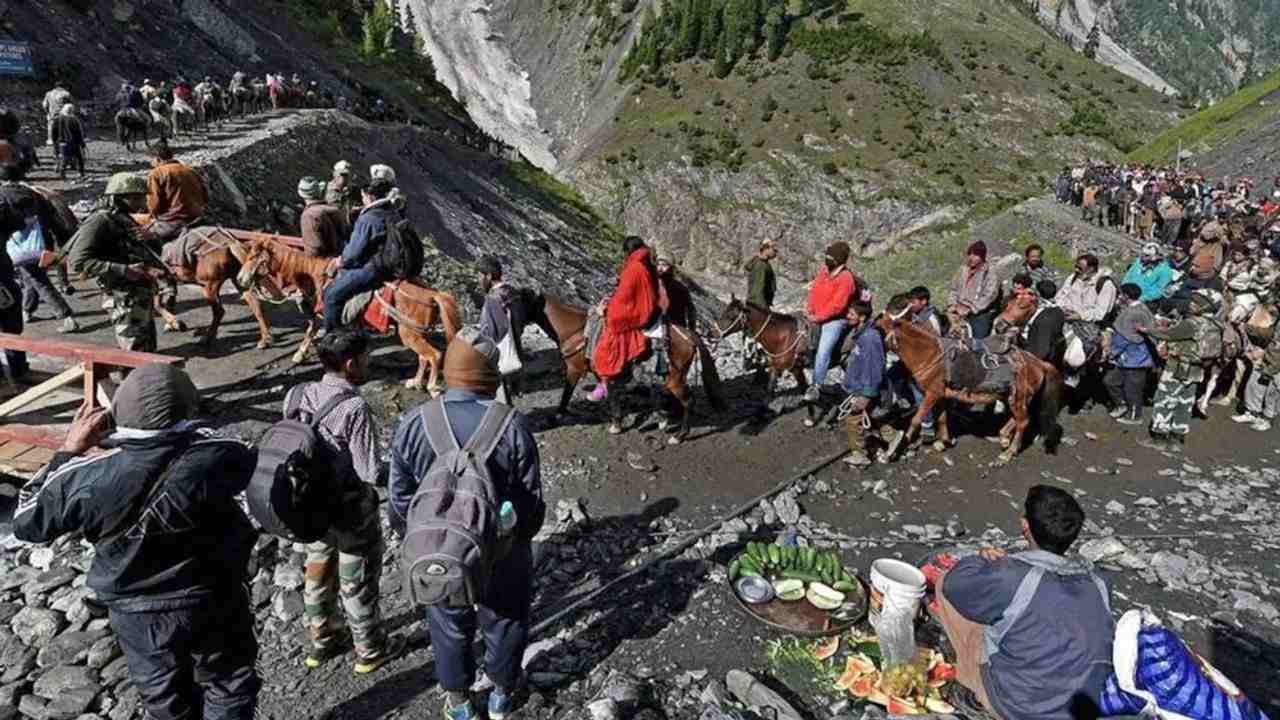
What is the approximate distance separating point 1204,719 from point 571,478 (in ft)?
19.9

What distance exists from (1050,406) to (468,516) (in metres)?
8.63

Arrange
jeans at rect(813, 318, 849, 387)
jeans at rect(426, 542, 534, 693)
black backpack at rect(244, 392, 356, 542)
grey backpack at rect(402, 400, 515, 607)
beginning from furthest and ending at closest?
jeans at rect(813, 318, 849, 387)
jeans at rect(426, 542, 534, 693)
black backpack at rect(244, 392, 356, 542)
grey backpack at rect(402, 400, 515, 607)

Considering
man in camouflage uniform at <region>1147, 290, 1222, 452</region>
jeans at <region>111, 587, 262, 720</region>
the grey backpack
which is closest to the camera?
jeans at <region>111, 587, 262, 720</region>

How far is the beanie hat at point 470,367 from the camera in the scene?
4.24 metres

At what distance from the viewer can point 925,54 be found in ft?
237

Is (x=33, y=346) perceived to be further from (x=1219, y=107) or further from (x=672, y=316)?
(x=1219, y=107)

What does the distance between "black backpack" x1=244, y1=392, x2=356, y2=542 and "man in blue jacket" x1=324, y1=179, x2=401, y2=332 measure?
15.0 ft

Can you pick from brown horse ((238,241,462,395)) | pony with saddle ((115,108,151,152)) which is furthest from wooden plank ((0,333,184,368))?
pony with saddle ((115,108,151,152))

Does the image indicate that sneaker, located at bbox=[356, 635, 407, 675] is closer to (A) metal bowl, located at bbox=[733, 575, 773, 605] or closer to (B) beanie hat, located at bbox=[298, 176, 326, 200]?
(A) metal bowl, located at bbox=[733, 575, 773, 605]

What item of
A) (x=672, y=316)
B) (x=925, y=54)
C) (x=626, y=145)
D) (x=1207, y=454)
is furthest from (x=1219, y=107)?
(x=672, y=316)

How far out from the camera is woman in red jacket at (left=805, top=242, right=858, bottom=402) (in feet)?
31.8

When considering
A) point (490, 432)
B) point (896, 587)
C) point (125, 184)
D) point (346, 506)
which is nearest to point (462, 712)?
point (346, 506)

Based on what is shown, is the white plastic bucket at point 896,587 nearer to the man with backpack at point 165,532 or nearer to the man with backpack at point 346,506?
the man with backpack at point 346,506

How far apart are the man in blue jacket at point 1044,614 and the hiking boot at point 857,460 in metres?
5.48
